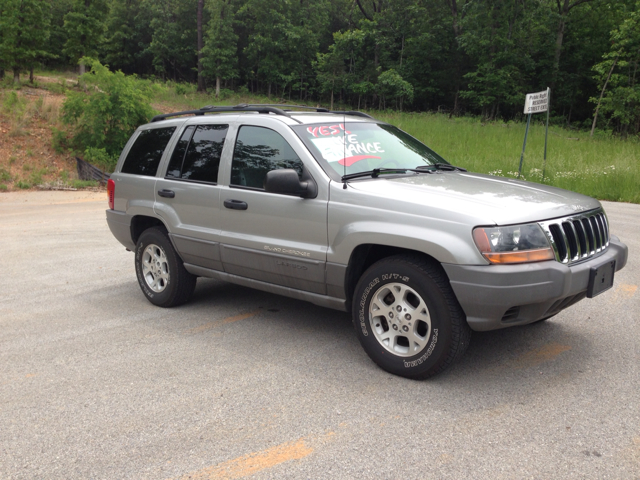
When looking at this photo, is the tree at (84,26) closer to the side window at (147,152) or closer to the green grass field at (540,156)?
the green grass field at (540,156)

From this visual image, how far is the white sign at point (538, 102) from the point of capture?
14648 mm

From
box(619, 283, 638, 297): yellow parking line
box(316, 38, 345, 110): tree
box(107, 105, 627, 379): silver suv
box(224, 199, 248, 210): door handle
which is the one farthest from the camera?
box(316, 38, 345, 110): tree

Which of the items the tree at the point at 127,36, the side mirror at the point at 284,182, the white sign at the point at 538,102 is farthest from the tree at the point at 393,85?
the side mirror at the point at 284,182

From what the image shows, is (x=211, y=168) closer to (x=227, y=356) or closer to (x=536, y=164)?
(x=227, y=356)

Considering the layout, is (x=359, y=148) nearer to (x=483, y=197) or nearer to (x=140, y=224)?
(x=483, y=197)

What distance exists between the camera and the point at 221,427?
3248 mm

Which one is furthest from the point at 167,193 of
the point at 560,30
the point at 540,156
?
the point at 560,30

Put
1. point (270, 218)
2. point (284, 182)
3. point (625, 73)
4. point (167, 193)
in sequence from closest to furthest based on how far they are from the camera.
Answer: point (284, 182), point (270, 218), point (167, 193), point (625, 73)

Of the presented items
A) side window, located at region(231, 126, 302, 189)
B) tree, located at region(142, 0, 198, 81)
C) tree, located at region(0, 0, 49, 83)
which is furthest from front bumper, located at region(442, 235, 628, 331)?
tree, located at region(142, 0, 198, 81)

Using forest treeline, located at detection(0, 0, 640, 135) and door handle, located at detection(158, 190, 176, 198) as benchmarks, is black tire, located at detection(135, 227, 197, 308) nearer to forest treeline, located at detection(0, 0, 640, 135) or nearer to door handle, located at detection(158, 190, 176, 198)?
door handle, located at detection(158, 190, 176, 198)

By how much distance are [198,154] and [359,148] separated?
1.62m

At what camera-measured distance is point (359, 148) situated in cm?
463

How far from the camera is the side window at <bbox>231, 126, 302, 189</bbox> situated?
4531mm

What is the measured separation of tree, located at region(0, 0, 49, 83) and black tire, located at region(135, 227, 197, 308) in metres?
24.5
